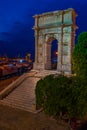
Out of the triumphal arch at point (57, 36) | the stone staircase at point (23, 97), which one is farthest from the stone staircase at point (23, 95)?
the triumphal arch at point (57, 36)

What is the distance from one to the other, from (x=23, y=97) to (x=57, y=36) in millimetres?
10234

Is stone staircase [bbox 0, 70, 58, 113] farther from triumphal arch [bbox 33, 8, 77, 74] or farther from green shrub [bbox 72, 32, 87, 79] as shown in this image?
green shrub [bbox 72, 32, 87, 79]

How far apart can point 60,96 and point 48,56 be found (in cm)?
1489

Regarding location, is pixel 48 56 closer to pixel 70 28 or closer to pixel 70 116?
pixel 70 28

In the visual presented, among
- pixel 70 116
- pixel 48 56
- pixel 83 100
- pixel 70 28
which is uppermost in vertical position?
pixel 70 28

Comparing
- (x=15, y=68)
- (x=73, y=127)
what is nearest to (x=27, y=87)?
(x=73, y=127)

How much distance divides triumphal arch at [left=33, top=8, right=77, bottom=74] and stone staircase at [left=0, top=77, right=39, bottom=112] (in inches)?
185

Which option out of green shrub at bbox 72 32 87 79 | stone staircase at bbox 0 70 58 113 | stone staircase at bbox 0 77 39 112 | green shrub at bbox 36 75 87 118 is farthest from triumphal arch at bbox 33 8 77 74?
green shrub at bbox 36 75 87 118

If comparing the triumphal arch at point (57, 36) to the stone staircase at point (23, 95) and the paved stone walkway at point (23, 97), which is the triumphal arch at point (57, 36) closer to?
the stone staircase at point (23, 95)

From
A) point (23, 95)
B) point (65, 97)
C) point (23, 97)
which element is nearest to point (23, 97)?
point (23, 97)

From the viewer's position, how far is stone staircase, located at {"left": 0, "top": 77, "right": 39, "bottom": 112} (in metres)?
17.8

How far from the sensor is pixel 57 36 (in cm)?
2530

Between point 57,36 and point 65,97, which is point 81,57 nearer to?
point 65,97

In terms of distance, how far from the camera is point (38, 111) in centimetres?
1645
